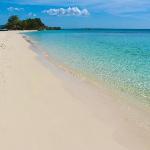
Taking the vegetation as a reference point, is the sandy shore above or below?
above

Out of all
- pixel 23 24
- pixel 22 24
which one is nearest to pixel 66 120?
pixel 22 24

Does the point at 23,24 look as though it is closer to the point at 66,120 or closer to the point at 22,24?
the point at 22,24

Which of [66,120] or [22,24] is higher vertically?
[66,120]

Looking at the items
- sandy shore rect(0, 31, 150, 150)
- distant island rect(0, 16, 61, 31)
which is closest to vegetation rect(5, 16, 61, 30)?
distant island rect(0, 16, 61, 31)

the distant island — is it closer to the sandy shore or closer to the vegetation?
the vegetation

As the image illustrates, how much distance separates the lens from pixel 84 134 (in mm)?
5062

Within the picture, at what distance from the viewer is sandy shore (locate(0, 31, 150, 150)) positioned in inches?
184

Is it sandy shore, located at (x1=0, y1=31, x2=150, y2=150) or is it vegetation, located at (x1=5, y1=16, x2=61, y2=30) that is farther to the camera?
vegetation, located at (x1=5, y1=16, x2=61, y2=30)

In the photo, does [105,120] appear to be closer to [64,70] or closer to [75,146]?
[75,146]

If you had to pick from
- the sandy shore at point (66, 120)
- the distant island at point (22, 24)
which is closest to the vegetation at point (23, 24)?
the distant island at point (22, 24)

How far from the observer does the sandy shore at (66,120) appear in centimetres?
468

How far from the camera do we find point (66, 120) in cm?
575

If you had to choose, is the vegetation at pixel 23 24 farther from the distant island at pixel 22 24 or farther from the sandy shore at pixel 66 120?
the sandy shore at pixel 66 120

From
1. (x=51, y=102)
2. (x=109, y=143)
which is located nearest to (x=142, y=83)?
(x=51, y=102)
